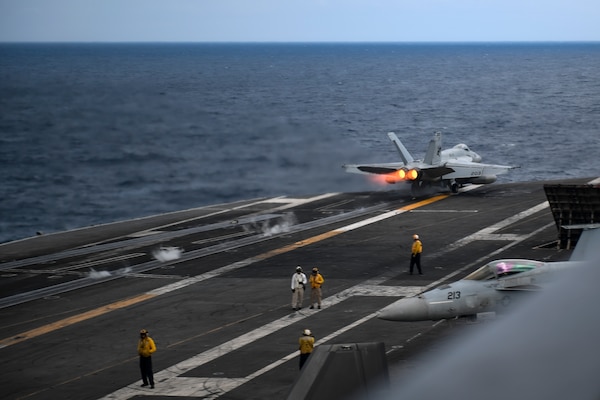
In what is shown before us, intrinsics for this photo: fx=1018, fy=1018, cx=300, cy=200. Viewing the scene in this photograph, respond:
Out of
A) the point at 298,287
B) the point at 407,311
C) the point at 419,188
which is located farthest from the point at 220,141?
the point at 407,311

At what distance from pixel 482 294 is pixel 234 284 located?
13440 mm

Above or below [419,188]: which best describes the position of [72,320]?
above

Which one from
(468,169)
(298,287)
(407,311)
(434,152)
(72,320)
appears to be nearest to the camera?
(407,311)

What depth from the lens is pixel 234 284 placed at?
3669 centimetres

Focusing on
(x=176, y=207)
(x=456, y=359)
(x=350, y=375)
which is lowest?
(x=176, y=207)

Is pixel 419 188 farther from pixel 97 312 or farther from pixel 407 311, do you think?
pixel 407 311

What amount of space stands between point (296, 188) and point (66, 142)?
54.8 metres

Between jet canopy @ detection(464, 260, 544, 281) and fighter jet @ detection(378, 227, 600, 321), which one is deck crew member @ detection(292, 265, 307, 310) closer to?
fighter jet @ detection(378, 227, 600, 321)

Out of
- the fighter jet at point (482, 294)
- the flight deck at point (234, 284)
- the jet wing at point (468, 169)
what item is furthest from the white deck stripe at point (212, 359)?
the jet wing at point (468, 169)

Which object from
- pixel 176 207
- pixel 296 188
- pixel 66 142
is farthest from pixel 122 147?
pixel 296 188

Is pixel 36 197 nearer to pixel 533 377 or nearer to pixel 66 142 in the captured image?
pixel 66 142

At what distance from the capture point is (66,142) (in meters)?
116

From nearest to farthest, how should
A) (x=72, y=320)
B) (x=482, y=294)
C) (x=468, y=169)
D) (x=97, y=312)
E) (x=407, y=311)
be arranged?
1. (x=407, y=311)
2. (x=482, y=294)
3. (x=72, y=320)
4. (x=97, y=312)
5. (x=468, y=169)

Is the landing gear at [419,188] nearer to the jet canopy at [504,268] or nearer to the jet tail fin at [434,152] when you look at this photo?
the jet tail fin at [434,152]
